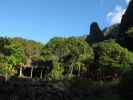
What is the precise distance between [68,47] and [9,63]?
17484mm

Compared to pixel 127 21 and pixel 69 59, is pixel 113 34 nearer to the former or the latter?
pixel 127 21

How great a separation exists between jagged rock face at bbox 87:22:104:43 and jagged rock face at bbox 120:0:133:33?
32.7 feet

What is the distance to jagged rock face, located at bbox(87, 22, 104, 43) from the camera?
382 ft

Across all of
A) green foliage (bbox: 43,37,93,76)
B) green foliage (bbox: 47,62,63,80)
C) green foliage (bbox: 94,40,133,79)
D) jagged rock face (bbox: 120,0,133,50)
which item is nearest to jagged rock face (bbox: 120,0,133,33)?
jagged rock face (bbox: 120,0,133,50)

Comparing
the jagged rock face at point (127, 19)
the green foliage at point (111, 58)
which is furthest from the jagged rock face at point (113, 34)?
the green foliage at point (111, 58)

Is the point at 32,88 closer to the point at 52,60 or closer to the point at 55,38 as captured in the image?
the point at 52,60

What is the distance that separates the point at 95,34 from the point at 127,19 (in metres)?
13.7

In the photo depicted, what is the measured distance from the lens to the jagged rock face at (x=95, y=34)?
11650 cm

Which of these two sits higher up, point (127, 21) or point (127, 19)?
point (127, 19)

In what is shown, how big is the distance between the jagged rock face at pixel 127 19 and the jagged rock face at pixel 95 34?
32.7 feet

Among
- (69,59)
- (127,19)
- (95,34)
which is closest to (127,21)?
(127,19)

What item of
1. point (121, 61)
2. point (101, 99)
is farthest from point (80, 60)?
point (101, 99)

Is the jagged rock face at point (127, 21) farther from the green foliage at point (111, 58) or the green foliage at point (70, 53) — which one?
the green foliage at point (111, 58)

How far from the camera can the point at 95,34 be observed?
118 meters
